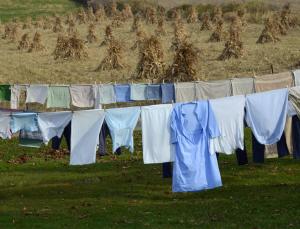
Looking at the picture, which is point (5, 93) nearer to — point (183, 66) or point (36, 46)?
point (183, 66)

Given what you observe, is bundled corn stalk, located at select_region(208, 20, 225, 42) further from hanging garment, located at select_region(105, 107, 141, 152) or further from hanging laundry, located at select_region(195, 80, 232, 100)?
hanging garment, located at select_region(105, 107, 141, 152)

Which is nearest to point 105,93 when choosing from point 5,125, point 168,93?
point 168,93

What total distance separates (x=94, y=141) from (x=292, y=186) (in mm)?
5169

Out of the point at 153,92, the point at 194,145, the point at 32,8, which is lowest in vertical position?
the point at 194,145

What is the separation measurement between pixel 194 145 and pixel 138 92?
1070 centimetres

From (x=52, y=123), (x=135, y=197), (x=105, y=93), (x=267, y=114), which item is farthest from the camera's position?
(x=105, y=93)

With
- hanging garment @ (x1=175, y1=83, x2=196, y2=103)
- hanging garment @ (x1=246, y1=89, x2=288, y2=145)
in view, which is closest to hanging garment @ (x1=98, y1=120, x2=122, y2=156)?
hanging garment @ (x1=246, y1=89, x2=288, y2=145)

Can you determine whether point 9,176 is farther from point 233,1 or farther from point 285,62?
point 233,1

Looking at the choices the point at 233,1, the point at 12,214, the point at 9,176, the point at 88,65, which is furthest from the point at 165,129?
the point at 233,1

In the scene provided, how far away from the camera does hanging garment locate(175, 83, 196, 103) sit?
2619 centimetres

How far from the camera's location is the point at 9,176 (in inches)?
915

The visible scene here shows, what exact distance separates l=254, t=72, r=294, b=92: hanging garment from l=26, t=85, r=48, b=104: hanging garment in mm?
8829

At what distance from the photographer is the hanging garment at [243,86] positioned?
25.2 m

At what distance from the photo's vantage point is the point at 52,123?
766 inches
